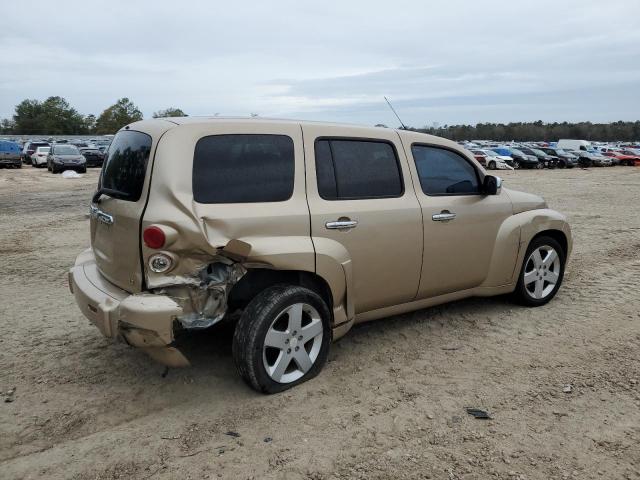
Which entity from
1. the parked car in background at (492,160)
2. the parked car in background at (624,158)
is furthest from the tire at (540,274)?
the parked car in background at (624,158)

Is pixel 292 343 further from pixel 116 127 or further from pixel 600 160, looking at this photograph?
pixel 116 127

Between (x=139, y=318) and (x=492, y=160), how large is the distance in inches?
1435

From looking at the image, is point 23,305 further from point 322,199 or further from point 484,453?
point 484,453

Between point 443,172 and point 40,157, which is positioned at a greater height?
point 443,172

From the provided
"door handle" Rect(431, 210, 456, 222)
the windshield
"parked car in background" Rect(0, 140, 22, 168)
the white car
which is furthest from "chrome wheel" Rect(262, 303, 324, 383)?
the white car

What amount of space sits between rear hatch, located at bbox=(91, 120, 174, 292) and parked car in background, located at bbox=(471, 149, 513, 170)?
3436 cm

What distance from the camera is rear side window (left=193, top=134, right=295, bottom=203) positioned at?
11.7 ft

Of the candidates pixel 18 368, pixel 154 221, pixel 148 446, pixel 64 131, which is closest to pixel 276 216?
pixel 154 221

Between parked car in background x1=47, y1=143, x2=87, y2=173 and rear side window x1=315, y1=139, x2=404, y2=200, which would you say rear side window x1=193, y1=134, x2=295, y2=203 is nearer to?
rear side window x1=315, y1=139, x2=404, y2=200

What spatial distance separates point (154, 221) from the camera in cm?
338

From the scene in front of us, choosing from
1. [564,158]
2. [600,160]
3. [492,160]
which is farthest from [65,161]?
[600,160]

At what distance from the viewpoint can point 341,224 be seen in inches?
156

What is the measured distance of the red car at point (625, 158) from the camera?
43784 mm

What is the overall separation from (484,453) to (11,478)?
97.9 inches
